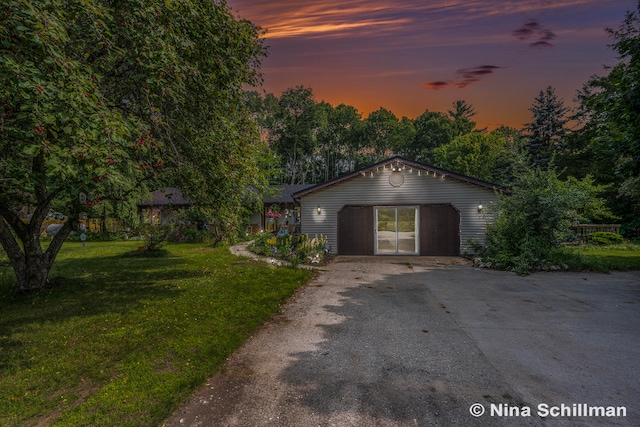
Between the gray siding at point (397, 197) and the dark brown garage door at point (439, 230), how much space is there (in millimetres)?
249

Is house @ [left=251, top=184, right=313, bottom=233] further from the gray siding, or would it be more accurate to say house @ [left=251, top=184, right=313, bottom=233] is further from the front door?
the front door

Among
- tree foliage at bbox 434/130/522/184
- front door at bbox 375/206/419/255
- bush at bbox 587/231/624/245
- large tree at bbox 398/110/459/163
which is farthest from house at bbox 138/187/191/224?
large tree at bbox 398/110/459/163

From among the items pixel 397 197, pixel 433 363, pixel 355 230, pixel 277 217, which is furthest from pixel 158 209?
pixel 433 363

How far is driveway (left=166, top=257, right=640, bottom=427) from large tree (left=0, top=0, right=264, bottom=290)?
294 cm

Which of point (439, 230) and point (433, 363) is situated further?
point (439, 230)

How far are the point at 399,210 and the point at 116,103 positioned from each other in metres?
11.3

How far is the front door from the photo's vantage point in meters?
13.3

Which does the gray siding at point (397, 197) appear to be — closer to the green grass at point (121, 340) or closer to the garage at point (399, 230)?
the garage at point (399, 230)

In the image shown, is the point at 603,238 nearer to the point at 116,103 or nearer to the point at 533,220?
the point at 533,220

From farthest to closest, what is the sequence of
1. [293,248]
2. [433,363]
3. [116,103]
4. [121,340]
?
[293,248]
[116,103]
[121,340]
[433,363]

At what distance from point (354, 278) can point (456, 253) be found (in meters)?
6.79

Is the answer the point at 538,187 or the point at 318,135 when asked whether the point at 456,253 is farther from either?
the point at 318,135

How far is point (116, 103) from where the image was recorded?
5418 millimetres

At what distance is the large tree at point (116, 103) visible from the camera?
307 centimetres
